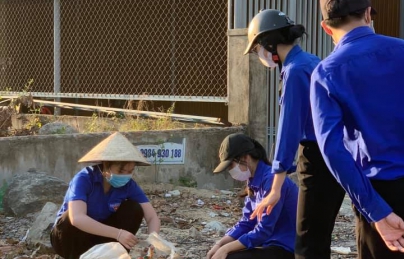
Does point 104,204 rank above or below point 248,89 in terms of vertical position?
below

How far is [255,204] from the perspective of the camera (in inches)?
168

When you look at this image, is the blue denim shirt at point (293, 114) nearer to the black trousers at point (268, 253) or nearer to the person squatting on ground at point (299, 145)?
the person squatting on ground at point (299, 145)

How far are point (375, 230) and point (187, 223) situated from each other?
3930mm

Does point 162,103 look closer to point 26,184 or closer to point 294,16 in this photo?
point 294,16

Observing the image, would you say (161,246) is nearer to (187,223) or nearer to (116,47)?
(187,223)

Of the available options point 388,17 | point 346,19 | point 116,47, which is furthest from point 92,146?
point 388,17

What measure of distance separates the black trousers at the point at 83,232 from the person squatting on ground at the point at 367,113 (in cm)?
216

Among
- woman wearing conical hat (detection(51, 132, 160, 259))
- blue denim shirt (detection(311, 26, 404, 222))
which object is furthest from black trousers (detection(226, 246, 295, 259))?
blue denim shirt (detection(311, 26, 404, 222))

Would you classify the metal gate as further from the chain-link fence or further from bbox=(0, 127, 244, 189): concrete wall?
the chain-link fence

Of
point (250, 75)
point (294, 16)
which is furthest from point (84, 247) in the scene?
point (294, 16)

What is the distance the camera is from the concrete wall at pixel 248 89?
26.7 ft

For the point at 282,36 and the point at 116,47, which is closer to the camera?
the point at 282,36

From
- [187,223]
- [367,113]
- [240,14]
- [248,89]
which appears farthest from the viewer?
[240,14]

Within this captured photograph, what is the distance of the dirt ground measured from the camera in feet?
18.1
